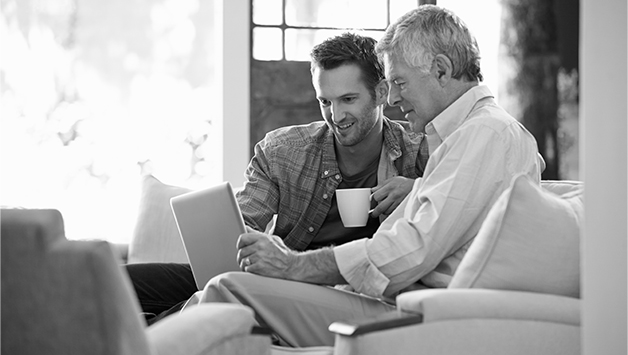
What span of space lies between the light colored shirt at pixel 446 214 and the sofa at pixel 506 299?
0.14 meters

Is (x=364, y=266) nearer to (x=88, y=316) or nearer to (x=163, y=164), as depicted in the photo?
(x=88, y=316)

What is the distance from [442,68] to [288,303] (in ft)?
2.59

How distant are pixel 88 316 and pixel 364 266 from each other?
871mm

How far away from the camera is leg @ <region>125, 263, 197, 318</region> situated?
287 cm

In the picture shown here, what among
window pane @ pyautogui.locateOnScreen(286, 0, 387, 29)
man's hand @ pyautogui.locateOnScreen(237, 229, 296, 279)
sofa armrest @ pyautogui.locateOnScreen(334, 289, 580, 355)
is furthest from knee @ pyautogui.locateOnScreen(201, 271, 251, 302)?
window pane @ pyautogui.locateOnScreen(286, 0, 387, 29)

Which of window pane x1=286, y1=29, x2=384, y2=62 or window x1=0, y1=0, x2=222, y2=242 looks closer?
window pane x1=286, y1=29, x2=384, y2=62

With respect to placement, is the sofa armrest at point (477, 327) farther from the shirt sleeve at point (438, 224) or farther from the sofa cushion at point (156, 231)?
the sofa cushion at point (156, 231)

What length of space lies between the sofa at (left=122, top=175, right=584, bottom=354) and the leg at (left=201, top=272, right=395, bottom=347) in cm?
8

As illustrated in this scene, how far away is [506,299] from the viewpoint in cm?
156

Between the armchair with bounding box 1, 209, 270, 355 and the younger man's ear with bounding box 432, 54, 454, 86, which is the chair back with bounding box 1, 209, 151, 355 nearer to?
the armchair with bounding box 1, 209, 270, 355

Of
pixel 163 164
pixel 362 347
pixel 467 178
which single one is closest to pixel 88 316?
pixel 362 347

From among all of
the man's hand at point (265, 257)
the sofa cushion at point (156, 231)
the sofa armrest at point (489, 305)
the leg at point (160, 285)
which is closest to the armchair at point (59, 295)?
the sofa armrest at point (489, 305)

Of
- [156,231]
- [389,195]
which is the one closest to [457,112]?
[389,195]

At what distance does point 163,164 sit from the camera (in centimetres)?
517
